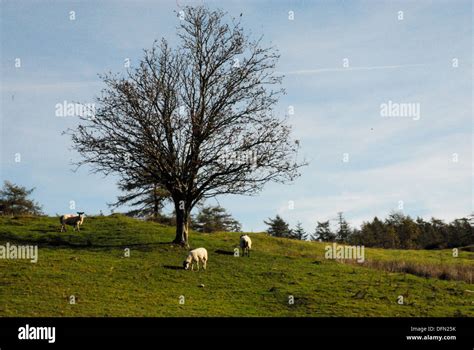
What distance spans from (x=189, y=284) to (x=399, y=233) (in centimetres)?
6683

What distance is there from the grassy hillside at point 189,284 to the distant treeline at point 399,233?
45350mm

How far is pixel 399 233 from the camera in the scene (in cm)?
8638

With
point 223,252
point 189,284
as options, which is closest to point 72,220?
point 223,252

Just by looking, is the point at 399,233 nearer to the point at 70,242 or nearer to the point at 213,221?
the point at 213,221

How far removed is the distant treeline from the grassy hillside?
45350 mm

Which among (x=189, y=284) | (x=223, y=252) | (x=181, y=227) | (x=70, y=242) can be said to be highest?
(x=181, y=227)

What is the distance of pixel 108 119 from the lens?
120 feet

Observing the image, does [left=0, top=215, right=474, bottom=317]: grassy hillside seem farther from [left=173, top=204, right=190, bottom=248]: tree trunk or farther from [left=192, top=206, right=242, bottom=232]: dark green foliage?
[left=192, top=206, right=242, bottom=232]: dark green foliage

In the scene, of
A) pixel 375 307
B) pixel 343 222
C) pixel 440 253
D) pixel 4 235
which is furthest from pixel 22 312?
pixel 343 222

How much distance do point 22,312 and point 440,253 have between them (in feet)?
166

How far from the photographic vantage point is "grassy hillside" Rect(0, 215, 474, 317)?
2247 centimetres

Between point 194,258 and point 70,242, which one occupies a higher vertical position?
point 70,242

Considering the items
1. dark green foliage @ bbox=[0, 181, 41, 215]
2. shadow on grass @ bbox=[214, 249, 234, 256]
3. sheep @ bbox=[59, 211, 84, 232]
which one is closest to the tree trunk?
shadow on grass @ bbox=[214, 249, 234, 256]
